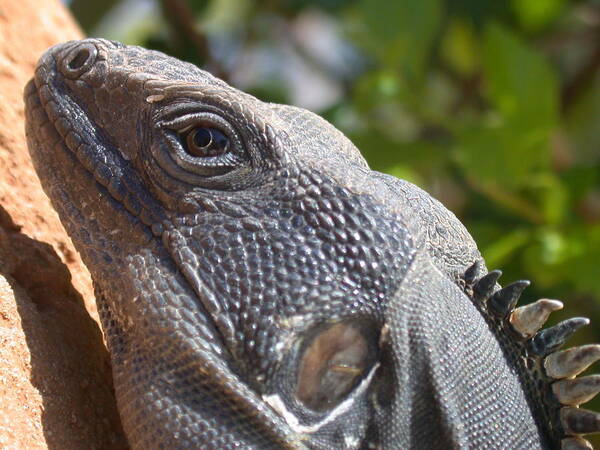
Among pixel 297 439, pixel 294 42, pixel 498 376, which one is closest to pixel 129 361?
pixel 297 439

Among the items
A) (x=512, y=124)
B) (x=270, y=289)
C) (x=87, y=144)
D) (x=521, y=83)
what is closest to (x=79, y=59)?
(x=87, y=144)

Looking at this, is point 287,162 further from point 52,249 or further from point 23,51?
point 23,51

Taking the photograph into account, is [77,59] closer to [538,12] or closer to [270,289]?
[270,289]

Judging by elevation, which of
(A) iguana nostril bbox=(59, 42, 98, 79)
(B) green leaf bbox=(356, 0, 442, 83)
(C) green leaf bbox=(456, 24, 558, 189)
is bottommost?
(A) iguana nostril bbox=(59, 42, 98, 79)

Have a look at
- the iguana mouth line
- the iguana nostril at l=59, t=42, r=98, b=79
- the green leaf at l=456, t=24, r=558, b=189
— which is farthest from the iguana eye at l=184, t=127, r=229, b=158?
the green leaf at l=456, t=24, r=558, b=189

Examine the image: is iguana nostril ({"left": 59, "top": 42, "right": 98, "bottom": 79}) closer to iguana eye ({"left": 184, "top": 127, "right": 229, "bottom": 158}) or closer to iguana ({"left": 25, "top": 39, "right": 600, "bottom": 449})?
iguana ({"left": 25, "top": 39, "right": 600, "bottom": 449})

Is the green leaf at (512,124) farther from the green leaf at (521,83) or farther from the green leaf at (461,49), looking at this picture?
the green leaf at (461,49)

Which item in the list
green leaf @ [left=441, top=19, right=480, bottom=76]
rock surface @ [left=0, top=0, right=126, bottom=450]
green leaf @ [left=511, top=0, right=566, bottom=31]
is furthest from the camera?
green leaf @ [left=441, top=19, right=480, bottom=76]

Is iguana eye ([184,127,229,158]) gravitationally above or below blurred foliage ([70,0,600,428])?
below

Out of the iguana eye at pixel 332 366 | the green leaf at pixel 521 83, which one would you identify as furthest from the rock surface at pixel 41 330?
the green leaf at pixel 521 83
